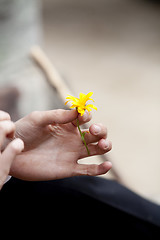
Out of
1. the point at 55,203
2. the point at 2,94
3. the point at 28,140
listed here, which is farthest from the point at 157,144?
the point at 28,140

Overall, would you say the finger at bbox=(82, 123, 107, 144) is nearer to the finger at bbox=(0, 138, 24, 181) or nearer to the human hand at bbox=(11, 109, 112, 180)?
the human hand at bbox=(11, 109, 112, 180)

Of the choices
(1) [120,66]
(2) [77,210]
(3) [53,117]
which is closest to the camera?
(3) [53,117]

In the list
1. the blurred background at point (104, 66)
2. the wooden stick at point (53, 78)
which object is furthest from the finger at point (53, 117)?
the blurred background at point (104, 66)

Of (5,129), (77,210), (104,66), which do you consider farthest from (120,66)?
(5,129)

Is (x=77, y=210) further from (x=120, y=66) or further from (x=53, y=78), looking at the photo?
(x=120, y=66)

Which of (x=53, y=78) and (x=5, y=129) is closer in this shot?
(x=5, y=129)

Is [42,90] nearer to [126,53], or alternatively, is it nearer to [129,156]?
[129,156]

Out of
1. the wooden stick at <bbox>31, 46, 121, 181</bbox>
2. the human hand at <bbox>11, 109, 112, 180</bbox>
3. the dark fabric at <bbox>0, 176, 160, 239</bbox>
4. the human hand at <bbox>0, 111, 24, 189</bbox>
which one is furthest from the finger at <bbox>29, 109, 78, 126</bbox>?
the wooden stick at <bbox>31, 46, 121, 181</bbox>

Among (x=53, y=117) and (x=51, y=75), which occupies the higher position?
(x=51, y=75)
